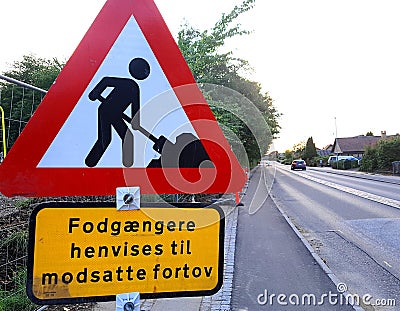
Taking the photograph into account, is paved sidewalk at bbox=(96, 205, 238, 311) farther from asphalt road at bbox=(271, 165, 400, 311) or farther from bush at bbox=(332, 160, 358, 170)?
bush at bbox=(332, 160, 358, 170)

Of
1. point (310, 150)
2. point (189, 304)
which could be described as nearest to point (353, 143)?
point (310, 150)

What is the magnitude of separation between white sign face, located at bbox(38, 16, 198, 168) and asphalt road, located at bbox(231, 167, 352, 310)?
180cm

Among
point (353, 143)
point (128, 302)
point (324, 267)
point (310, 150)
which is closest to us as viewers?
point (128, 302)

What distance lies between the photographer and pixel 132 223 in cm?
152

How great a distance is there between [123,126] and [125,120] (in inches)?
1.0

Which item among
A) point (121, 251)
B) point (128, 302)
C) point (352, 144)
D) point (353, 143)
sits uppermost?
point (353, 143)

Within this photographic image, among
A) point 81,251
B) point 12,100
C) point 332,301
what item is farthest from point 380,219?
point 81,251

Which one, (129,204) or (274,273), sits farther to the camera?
(274,273)

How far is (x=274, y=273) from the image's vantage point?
17.6ft

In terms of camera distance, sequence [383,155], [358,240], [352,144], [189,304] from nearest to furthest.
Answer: [189,304], [358,240], [383,155], [352,144]

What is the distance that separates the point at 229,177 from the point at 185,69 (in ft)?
1.64

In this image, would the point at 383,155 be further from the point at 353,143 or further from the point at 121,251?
the point at 353,143

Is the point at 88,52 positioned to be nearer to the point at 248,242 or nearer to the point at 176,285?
the point at 176,285

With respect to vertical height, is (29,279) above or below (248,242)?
above
